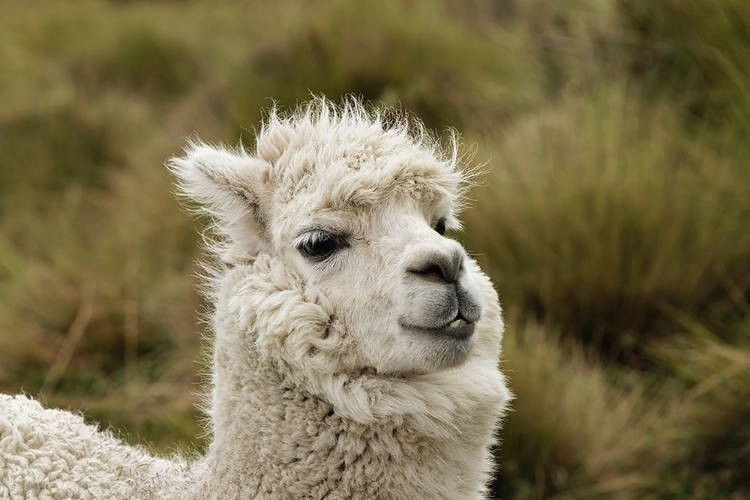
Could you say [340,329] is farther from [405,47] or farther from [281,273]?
[405,47]

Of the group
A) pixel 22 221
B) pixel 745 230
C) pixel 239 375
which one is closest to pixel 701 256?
pixel 745 230

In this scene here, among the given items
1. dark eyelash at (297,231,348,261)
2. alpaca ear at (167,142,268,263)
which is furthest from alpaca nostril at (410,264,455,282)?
alpaca ear at (167,142,268,263)

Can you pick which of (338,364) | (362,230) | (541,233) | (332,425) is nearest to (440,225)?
(362,230)

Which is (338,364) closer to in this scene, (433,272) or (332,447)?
(332,447)

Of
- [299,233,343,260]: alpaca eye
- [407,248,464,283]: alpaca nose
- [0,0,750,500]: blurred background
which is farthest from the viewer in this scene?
[0,0,750,500]: blurred background

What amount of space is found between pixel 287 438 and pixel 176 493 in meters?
0.44

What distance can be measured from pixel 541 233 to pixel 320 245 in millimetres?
3407

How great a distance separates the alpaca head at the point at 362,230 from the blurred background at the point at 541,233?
5.71 ft

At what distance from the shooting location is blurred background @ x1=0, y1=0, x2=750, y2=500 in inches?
201

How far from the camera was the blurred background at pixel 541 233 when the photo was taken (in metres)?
5.11

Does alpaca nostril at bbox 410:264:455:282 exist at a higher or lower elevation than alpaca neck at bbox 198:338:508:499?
higher

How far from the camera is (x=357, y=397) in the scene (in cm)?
285

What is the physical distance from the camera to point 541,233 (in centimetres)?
621

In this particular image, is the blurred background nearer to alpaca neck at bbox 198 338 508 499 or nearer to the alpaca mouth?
alpaca neck at bbox 198 338 508 499
